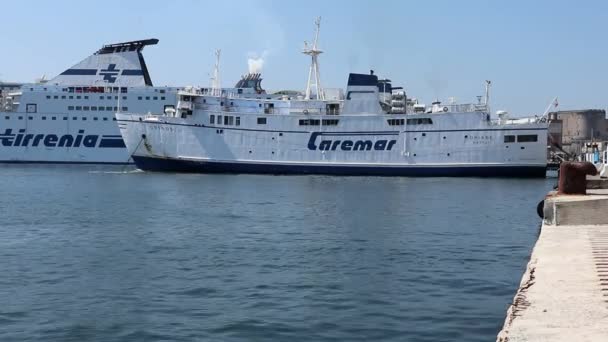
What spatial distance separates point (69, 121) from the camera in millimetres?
56125

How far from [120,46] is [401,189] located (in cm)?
3768

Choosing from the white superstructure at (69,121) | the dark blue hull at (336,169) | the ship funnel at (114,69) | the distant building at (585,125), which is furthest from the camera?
the distant building at (585,125)

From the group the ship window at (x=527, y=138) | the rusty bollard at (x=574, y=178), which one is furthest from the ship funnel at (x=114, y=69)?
the rusty bollard at (x=574, y=178)

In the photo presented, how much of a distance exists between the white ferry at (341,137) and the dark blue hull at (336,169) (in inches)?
2.0

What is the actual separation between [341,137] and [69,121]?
942 inches

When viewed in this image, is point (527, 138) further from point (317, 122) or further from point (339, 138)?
point (317, 122)

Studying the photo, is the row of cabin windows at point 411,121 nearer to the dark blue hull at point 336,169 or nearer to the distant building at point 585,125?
the dark blue hull at point 336,169

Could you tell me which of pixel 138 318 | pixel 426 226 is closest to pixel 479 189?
pixel 426 226

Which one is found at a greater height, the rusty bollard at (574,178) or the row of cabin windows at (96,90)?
the row of cabin windows at (96,90)

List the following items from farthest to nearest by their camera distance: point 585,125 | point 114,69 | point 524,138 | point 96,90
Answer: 1. point 585,125
2. point 114,69
3. point 96,90
4. point 524,138

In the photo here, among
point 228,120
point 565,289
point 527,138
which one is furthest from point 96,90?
point 565,289

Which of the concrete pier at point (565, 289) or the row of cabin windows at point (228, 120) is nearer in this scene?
the concrete pier at point (565, 289)

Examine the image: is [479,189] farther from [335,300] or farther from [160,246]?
[335,300]

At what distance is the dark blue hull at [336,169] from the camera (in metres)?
38.9
